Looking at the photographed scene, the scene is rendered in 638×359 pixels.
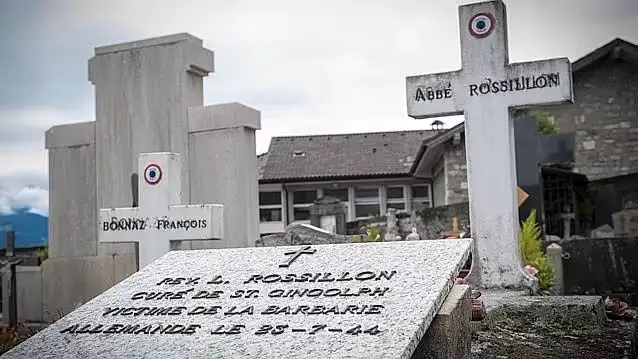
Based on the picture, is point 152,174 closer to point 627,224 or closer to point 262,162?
point 627,224

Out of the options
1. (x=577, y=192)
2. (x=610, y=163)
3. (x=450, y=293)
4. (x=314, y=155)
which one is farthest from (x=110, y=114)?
(x=314, y=155)

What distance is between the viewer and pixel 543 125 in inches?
750

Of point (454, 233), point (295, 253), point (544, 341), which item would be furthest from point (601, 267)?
point (295, 253)

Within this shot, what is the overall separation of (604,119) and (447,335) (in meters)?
17.0

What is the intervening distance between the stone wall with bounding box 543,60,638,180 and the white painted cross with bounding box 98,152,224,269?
13.5 m

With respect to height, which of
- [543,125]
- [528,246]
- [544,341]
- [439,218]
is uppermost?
[543,125]

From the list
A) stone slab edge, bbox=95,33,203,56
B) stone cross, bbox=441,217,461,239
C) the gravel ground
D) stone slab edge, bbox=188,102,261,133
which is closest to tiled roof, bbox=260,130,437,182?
stone cross, bbox=441,217,461,239

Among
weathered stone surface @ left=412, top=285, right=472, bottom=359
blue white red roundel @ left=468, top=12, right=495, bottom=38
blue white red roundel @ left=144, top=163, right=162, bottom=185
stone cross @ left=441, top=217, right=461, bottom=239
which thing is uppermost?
blue white red roundel @ left=468, top=12, right=495, bottom=38

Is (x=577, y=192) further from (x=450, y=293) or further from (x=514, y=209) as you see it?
(x=450, y=293)

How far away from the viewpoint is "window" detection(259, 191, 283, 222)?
27219 mm

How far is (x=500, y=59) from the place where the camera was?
24.0 feet

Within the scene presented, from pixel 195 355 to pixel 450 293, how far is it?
148 centimetres

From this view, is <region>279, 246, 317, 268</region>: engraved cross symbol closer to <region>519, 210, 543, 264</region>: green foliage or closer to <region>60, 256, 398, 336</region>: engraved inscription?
<region>60, 256, 398, 336</region>: engraved inscription

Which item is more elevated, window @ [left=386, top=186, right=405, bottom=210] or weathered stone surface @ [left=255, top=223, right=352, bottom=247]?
window @ [left=386, top=186, right=405, bottom=210]
